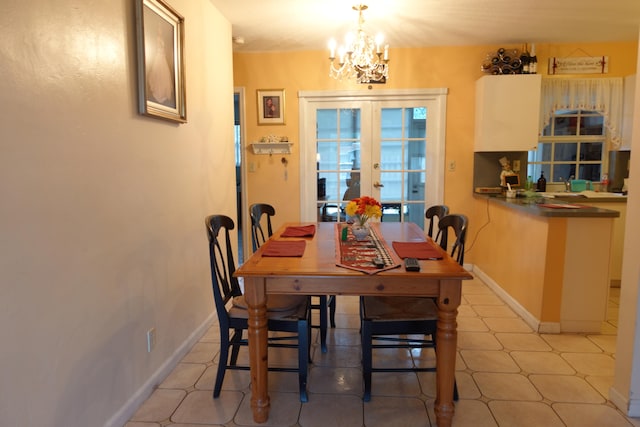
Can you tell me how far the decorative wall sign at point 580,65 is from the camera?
13.8 feet

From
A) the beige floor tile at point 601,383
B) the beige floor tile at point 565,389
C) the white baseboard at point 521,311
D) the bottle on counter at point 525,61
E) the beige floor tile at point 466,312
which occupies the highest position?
the bottle on counter at point 525,61

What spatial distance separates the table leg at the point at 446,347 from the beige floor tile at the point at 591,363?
3.59 feet

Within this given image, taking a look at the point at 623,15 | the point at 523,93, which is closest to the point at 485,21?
the point at 523,93

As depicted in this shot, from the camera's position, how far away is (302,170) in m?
4.52

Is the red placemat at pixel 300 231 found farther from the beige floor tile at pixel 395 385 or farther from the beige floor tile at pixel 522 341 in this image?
the beige floor tile at pixel 522 341

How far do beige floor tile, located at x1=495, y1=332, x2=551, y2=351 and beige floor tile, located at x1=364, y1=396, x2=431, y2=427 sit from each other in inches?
38.9

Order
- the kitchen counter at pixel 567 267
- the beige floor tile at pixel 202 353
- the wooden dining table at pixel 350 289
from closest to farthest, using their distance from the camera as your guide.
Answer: the wooden dining table at pixel 350 289 → the beige floor tile at pixel 202 353 → the kitchen counter at pixel 567 267

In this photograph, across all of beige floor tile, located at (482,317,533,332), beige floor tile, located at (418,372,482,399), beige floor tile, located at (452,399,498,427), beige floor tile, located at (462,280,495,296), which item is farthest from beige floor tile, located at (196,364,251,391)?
beige floor tile, located at (462,280,495,296)

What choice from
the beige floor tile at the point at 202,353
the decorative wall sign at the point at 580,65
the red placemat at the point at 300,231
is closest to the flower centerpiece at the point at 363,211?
the red placemat at the point at 300,231

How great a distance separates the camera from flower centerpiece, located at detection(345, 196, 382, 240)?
7.82 feet

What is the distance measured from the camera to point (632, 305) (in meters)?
1.92

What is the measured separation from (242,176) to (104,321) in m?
2.97

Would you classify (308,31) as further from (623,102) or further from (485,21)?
(623,102)

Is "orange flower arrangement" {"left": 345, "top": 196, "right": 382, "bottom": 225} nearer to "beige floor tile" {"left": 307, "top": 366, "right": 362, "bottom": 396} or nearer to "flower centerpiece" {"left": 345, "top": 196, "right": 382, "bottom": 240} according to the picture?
"flower centerpiece" {"left": 345, "top": 196, "right": 382, "bottom": 240}
